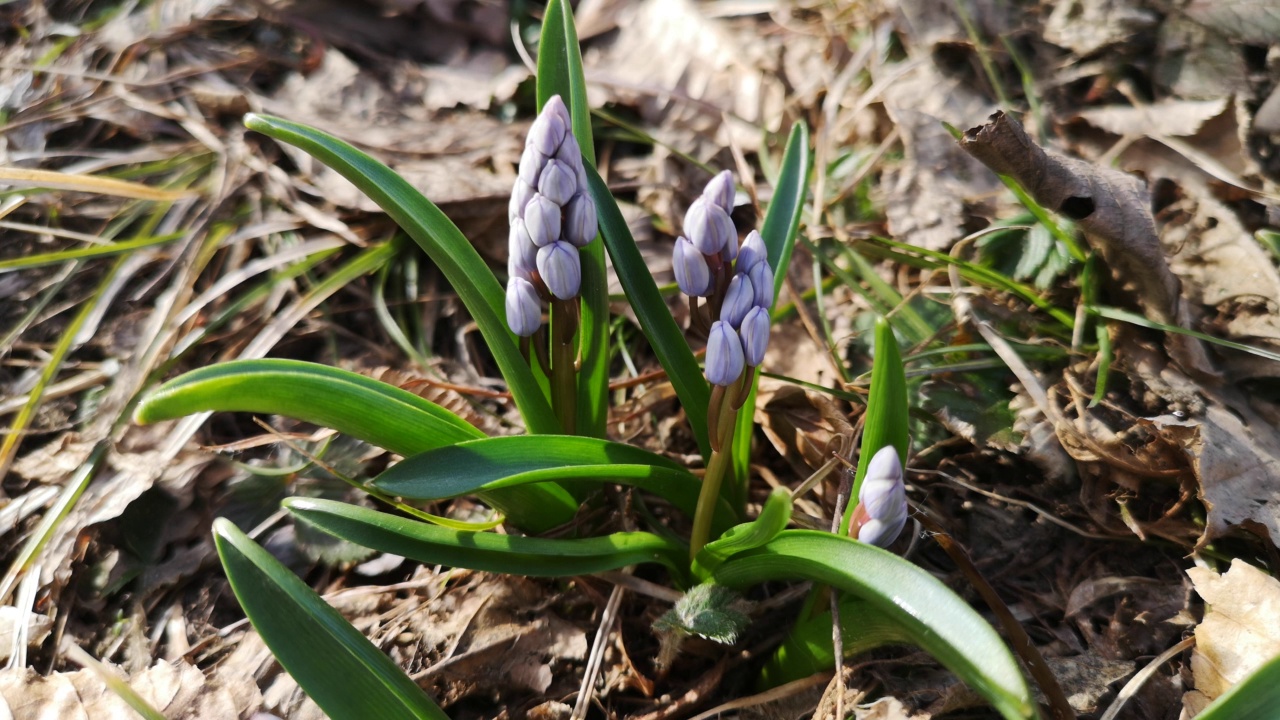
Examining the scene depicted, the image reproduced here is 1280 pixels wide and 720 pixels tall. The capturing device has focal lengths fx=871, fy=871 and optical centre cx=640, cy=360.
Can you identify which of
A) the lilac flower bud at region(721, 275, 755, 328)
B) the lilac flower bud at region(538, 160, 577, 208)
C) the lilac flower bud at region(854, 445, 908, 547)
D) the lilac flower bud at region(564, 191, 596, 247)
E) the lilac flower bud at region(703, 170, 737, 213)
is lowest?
the lilac flower bud at region(854, 445, 908, 547)

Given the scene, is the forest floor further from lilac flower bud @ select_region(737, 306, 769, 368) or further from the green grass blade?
lilac flower bud @ select_region(737, 306, 769, 368)

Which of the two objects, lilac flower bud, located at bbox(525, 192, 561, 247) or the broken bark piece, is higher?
lilac flower bud, located at bbox(525, 192, 561, 247)

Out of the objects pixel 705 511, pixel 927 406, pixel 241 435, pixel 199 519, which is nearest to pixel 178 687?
pixel 199 519

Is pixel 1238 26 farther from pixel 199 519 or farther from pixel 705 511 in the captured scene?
pixel 199 519

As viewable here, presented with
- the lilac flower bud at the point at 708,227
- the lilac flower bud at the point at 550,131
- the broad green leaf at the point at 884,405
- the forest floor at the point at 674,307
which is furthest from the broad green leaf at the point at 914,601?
the lilac flower bud at the point at 550,131

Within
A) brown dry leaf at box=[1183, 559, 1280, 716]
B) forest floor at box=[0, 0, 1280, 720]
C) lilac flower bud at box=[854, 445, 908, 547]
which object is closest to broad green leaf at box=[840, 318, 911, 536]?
lilac flower bud at box=[854, 445, 908, 547]

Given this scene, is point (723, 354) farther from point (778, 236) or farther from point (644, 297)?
point (778, 236)
